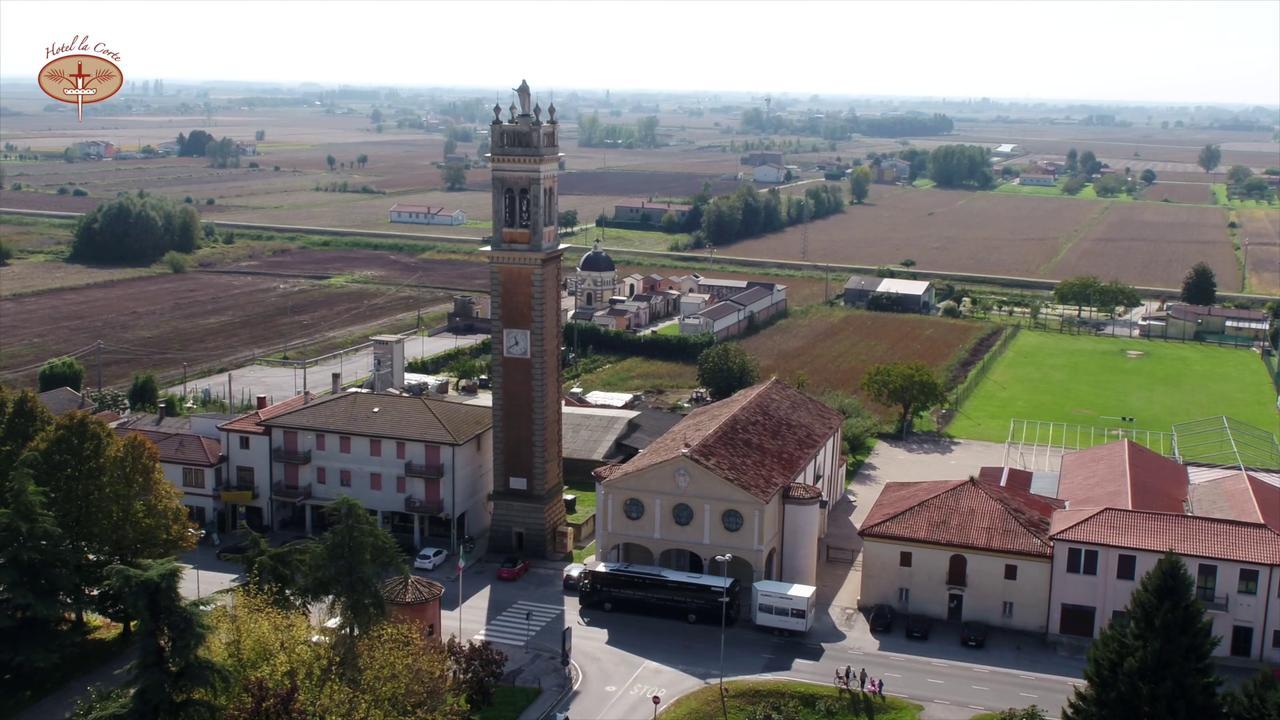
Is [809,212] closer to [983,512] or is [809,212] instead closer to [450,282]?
[450,282]

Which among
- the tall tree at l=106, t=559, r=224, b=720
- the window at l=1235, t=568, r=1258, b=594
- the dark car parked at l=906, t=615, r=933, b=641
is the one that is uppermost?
the tall tree at l=106, t=559, r=224, b=720

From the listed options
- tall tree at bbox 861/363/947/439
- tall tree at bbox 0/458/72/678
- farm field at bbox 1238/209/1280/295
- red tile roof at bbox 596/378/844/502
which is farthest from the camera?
farm field at bbox 1238/209/1280/295

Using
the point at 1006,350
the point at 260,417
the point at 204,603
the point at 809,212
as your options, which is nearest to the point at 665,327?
the point at 1006,350

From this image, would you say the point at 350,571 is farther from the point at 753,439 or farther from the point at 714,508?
the point at 753,439

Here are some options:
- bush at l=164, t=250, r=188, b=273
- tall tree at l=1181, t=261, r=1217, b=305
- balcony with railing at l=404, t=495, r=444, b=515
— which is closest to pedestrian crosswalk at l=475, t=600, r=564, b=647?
balcony with railing at l=404, t=495, r=444, b=515

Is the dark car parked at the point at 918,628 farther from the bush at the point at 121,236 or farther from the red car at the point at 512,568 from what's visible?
the bush at the point at 121,236

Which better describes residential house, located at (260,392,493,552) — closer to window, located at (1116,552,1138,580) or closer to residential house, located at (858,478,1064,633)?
residential house, located at (858,478,1064,633)

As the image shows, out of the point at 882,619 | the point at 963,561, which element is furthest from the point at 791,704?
the point at 963,561

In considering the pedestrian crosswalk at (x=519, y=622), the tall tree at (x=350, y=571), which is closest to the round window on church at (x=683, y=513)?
the pedestrian crosswalk at (x=519, y=622)
